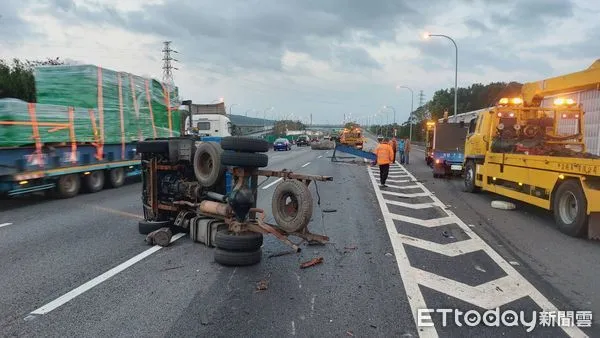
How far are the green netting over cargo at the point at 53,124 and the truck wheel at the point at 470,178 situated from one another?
10.8 metres

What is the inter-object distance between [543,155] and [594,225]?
2.85 m

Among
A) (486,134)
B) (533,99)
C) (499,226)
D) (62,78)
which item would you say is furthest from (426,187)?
(62,78)

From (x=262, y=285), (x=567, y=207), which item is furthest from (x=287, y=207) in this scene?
(x=567, y=207)

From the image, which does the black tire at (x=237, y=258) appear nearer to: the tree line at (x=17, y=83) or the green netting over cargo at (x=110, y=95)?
the green netting over cargo at (x=110, y=95)

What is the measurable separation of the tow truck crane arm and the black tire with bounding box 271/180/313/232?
23.4 ft

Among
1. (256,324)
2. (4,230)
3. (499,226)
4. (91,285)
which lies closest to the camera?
(256,324)

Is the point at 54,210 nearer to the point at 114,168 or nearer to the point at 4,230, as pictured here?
the point at 4,230

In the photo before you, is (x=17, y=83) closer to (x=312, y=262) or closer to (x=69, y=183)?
(x=69, y=183)

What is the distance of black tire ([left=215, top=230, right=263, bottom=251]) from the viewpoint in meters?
5.71

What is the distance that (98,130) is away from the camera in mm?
13461

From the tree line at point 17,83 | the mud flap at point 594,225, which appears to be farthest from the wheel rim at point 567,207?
the tree line at point 17,83

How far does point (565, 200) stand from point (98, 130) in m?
12.1

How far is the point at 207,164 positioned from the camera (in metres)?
7.16

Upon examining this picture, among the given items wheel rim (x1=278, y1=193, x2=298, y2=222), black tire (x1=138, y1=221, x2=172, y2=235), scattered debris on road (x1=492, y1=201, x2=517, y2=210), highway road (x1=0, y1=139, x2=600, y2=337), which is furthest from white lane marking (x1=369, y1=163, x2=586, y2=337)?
scattered debris on road (x1=492, y1=201, x2=517, y2=210)
